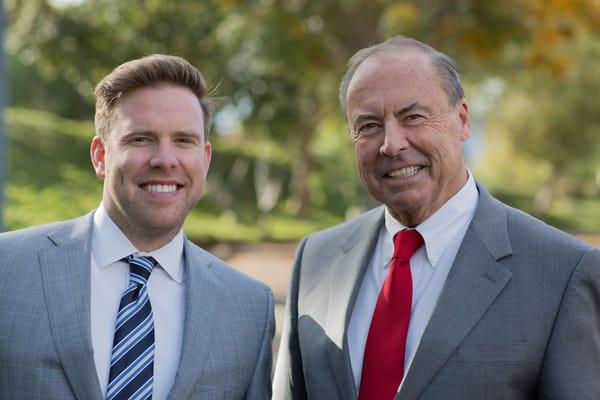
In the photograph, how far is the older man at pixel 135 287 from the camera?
8.93ft

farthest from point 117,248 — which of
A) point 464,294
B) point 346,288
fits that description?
point 464,294

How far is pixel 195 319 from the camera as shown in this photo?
2959 millimetres

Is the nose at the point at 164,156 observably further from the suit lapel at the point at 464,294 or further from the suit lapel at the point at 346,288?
the suit lapel at the point at 464,294

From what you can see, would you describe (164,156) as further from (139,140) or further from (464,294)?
(464,294)

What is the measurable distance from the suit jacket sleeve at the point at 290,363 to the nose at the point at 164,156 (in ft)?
2.82

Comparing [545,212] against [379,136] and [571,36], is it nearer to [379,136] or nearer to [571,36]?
[571,36]

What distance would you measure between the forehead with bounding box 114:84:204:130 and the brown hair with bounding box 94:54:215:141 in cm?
3

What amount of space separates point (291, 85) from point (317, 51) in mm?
6121

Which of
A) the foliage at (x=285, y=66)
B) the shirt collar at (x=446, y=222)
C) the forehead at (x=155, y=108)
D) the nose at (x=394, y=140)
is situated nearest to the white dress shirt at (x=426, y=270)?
the shirt collar at (x=446, y=222)

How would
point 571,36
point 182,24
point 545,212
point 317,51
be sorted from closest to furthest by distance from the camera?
point 571,36, point 317,51, point 182,24, point 545,212

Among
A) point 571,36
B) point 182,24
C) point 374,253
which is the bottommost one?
point 374,253

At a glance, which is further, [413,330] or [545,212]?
[545,212]

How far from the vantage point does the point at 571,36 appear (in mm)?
12664

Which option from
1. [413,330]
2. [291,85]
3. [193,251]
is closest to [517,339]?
[413,330]
